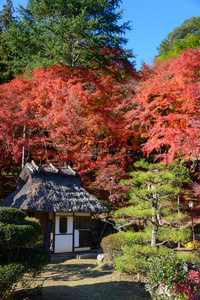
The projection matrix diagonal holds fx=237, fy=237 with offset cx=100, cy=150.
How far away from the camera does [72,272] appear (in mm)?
8039

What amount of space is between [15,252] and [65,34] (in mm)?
13667

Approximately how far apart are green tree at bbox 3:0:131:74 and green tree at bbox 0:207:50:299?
12.0 metres

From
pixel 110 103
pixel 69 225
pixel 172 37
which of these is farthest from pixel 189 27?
pixel 69 225

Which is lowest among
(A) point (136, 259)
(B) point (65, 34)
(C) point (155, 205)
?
(A) point (136, 259)

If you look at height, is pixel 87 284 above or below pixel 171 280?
below

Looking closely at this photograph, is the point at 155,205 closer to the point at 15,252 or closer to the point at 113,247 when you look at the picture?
the point at 113,247

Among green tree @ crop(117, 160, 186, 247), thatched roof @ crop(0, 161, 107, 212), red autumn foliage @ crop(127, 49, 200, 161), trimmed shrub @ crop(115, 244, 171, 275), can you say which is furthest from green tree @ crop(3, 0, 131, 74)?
trimmed shrub @ crop(115, 244, 171, 275)

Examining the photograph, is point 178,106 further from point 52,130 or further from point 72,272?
point 72,272

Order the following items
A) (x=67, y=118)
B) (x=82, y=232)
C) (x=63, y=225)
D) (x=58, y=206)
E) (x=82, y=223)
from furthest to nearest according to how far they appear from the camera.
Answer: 1. (x=67, y=118)
2. (x=82, y=223)
3. (x=82, y=232)
4. (x=63, y=225)
5. (x=58, y=206)

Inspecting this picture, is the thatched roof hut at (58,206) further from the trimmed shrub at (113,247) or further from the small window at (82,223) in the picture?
the trimmed shrub at (113,247)

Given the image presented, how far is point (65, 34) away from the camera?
1500cm

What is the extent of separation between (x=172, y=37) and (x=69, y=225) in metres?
28.8

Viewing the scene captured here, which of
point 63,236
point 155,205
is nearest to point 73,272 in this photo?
point 63,236

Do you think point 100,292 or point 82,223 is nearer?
point 100,292
